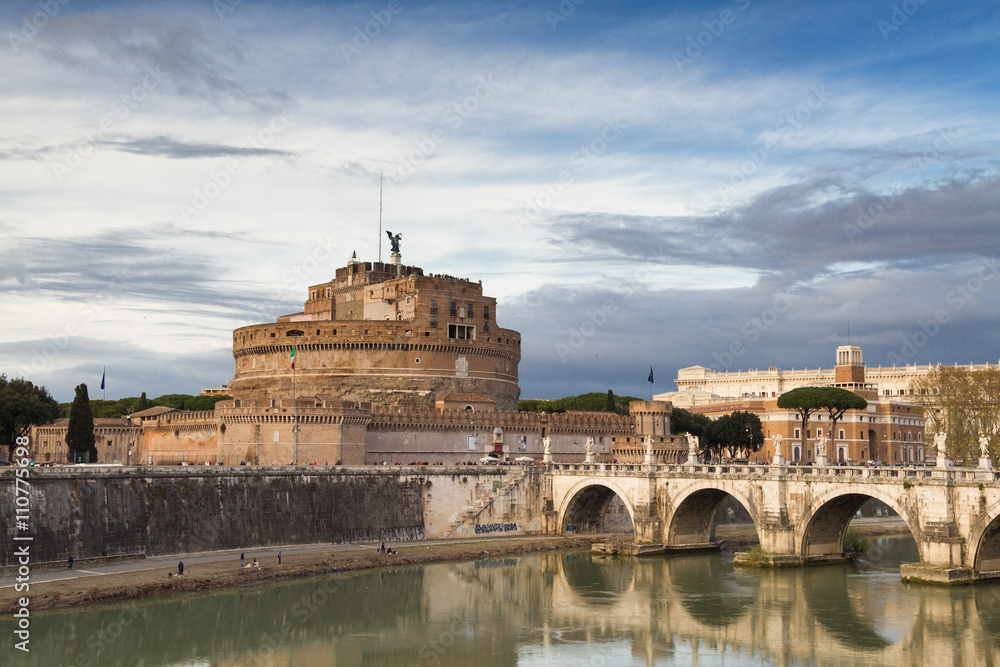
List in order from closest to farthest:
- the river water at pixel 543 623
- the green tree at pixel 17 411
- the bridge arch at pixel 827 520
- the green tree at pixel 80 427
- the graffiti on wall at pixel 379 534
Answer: the river water at pixel 543 623, the bridge arch at pixel 827 520, the graffiti on wall at pixel 379 534, the green tree at pixel 80 427, the green tree at pixel 17 411

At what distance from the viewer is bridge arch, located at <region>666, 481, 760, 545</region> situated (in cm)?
5509

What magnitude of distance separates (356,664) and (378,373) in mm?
43345

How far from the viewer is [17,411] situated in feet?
223

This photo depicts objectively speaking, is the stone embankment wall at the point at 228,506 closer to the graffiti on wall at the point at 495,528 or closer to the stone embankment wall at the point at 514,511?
the stone embankment wall at the point at 514,511

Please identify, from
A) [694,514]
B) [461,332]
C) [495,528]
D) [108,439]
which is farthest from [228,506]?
[461,332]

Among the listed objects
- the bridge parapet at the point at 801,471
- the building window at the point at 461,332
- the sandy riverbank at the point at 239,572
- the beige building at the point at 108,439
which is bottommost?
the sandy riverbank at the point at 239,572

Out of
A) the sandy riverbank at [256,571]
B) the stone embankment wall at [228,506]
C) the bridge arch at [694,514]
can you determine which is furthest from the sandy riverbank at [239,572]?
the bridge arch at [694,514]

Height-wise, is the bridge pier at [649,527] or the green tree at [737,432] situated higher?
the green tree at [737,432]

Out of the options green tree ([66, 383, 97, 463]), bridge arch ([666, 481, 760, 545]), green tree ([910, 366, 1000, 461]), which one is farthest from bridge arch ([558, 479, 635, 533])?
green tree ([66, 383, 97, 463])

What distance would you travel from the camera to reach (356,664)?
1369 inches

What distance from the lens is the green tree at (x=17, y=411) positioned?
222ft

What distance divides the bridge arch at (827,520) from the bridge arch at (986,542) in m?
4.02

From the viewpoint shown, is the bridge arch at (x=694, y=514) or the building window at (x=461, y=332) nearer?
the bridge arch at (x=694, y=514)

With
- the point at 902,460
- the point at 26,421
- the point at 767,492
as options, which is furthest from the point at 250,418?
the point at 902,460
